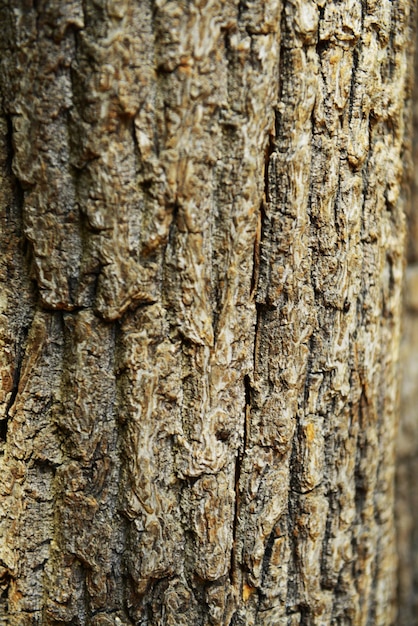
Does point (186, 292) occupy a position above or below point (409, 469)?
above

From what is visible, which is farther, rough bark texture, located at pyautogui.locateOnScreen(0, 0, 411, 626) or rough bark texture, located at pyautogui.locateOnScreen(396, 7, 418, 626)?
rough bark texture, located at pyautogui.locateOnScreen(396, 7, 418, 626)

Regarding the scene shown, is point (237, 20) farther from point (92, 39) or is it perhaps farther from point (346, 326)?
point (346, 326)

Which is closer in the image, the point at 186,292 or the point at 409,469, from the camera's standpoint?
the point at 186,292

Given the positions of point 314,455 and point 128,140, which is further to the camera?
point 314,455

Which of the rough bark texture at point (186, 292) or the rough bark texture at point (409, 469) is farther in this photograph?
the rough bark texture at point (409, 469)

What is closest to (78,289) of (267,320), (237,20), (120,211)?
(120,211)

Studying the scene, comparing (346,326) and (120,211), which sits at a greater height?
(120,211)

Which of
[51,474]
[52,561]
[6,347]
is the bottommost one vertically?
[52,561]
